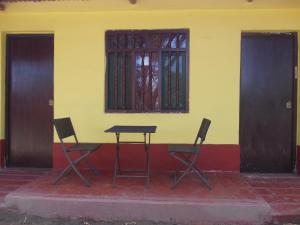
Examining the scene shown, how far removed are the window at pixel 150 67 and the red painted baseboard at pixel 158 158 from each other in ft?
2.14

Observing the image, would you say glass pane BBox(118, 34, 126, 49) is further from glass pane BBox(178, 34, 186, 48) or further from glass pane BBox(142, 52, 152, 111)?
glass pane BBox(178, 34, 186, 48)

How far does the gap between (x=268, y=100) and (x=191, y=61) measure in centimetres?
138

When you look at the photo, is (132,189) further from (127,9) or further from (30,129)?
(127,9)

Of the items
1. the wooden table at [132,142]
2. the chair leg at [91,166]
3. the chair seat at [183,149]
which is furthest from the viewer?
the chair leg at [91,166]

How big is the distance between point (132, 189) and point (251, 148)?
7.19 feet

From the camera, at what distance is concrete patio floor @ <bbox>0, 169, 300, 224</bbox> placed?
4.39m

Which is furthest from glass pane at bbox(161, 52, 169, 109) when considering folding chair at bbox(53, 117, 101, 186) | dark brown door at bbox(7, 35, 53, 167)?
dark brown door at bbox(7, 35, 53, 167)

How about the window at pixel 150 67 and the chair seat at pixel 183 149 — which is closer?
the chair seat at pixel 183 149

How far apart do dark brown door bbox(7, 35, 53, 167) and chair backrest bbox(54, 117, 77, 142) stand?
2.74ft

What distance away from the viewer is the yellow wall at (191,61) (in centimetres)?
593

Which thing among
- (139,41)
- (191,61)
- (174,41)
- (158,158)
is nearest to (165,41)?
(174,41)

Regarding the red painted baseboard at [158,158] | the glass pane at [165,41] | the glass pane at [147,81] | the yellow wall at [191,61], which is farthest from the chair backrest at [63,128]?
the glass pane at [165,41]

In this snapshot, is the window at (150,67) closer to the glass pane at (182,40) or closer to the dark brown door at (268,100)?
the glass pane at (182,40)

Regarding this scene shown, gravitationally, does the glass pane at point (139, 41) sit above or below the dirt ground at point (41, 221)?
above
